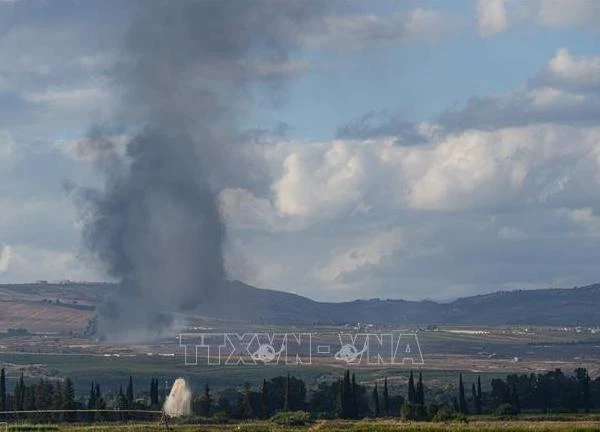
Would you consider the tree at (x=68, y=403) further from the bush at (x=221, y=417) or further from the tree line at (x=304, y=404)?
the bush at (x=221, y=417)

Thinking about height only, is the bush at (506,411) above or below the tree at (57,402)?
below

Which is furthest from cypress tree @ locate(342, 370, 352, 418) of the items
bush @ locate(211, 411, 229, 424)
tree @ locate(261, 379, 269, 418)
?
bush @ locate(211, 411, 229, 424)

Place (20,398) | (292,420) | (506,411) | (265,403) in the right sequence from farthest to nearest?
1. (265,403)
2. (20,398)
3. (506,411)
4. (292,420)

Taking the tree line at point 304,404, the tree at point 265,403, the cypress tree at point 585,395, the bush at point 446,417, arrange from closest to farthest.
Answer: the bush at point 446,417 < the tree line at point 304,404 < the tree at point 265,403 < the cypress tree at point 585,395

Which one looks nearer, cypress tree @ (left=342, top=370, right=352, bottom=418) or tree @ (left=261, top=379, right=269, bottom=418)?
cypress tree @ (left=342, top=370, right=352, bottom=418)

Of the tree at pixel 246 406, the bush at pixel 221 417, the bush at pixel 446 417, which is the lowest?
the bush at pixel 446 417

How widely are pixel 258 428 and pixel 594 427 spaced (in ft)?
89.5

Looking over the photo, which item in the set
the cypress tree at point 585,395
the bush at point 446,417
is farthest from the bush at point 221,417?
the cypress tree at point 585,395

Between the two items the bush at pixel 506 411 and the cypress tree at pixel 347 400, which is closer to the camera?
the bush at pixel 506 411

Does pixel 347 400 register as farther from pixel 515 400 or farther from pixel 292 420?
pixel 292 420

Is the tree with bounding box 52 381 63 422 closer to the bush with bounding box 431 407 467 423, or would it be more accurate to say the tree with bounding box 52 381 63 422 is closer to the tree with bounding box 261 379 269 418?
the tree with bounding box 261 379 269 418

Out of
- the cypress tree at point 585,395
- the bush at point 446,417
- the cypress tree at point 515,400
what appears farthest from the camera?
the cypress tree at point 585,395

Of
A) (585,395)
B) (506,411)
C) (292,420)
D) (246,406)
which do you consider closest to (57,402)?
(246,406)

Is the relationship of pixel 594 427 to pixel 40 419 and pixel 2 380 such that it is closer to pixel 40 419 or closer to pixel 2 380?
pixel 40 419
